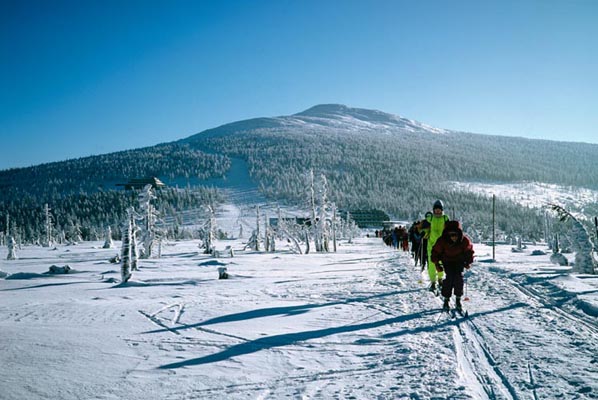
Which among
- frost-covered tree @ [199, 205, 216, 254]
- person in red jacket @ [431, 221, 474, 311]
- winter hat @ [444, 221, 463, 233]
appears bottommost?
frost-covered tree @ [199, 205, 216, 254]

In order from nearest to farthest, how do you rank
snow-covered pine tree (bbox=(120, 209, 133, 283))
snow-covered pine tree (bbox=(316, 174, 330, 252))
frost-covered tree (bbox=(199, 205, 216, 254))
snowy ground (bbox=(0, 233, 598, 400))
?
snowy ground (bbox=(0, 233, 598, 400)) < snow-covered pine tree (bbox=(120, 209, 133, 283)) < frost-covered tree (bbox=(199, 205, 216, 254)) < snow-covered pine tree (bbox=(316, 174, 330, 252))

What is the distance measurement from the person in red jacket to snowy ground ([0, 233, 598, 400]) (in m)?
0.61

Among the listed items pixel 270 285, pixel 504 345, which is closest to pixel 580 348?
pixel 504 345

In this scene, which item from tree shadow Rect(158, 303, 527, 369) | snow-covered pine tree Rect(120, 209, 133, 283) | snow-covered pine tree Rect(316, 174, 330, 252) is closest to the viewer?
tree shadow Rect(158, 303, 527, 369)

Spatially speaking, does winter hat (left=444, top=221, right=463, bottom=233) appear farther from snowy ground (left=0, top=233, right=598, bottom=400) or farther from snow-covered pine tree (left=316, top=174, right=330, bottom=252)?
snow-covered pine tree (left=316, top=174, right=330, bottom=252)

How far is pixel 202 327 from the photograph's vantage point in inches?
271

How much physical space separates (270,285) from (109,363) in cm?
809

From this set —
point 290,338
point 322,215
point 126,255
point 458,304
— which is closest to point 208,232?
point 322,215

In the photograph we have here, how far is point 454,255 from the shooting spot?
7.38 metres

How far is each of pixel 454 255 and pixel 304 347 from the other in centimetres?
365

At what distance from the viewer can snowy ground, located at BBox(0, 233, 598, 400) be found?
13.4 feet

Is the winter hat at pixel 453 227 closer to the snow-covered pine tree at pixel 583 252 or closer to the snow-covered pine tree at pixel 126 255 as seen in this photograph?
the snow-covered pine tree at pixel 583 252

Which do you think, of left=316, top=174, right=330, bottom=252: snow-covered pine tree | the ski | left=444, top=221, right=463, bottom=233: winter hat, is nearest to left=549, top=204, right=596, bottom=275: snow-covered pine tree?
the ski

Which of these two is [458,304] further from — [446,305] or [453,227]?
[453,227]
